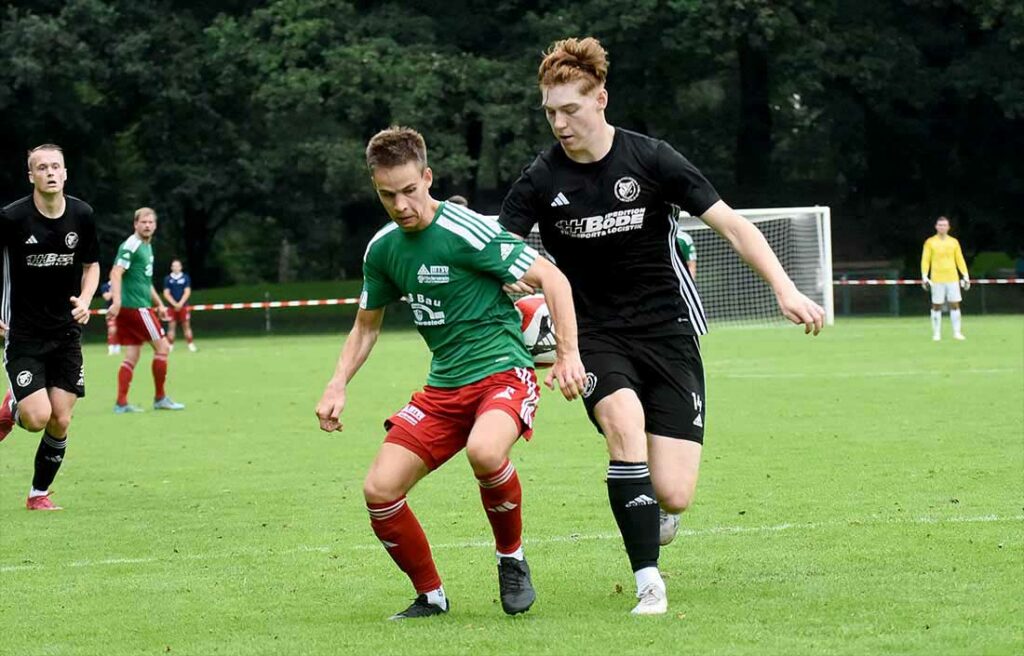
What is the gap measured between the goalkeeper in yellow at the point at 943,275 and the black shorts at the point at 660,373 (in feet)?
68.5

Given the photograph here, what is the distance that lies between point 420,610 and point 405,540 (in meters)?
0.29

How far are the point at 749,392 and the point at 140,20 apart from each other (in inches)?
1123

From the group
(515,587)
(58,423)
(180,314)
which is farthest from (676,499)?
(180,314)

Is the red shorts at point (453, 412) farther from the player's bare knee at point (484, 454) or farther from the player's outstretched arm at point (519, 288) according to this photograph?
the player's outstretched arm at point (519, 288)

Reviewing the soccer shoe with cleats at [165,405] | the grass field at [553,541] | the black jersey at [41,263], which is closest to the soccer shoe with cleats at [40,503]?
the grass field at [553,541]

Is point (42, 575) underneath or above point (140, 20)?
underneath

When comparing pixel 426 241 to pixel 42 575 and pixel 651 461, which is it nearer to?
pixel 651 461

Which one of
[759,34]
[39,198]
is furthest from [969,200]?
[39,198]

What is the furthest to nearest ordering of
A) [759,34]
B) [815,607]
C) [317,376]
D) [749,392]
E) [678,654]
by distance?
[759,34], [317,376], [749,392], [815,607], [678,654]

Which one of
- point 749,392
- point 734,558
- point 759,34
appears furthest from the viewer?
point 759,34

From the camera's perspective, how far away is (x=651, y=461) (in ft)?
23.4

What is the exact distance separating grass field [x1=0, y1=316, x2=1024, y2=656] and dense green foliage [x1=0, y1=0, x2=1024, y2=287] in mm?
24280

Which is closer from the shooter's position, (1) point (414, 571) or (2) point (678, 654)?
(2) point (678, 654)

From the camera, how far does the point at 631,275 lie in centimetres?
711
